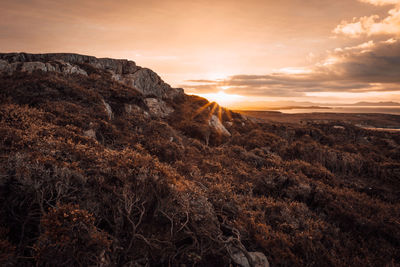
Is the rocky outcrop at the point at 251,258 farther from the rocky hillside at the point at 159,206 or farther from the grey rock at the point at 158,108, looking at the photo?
the grey rock at the point at 158,108

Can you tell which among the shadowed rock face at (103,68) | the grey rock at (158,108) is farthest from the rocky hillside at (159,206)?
the grey rock at (158,108)

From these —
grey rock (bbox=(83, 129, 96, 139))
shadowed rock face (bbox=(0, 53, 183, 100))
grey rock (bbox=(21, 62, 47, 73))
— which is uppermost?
shadowed rock face (bbox=(0, 53, 183, 100))

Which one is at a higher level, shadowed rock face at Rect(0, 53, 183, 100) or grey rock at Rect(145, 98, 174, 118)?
shadowed rock face at Rect(0, 53, 183, 100)

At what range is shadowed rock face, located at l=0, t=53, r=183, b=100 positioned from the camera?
645 inches

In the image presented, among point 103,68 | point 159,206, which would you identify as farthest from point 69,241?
point 103,68

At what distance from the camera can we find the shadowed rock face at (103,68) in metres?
16.4

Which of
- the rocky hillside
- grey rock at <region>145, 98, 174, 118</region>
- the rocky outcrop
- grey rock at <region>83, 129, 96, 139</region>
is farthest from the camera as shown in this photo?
grey rock at <region>145, 98, 174, 118</region>

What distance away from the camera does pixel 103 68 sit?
24672 mm

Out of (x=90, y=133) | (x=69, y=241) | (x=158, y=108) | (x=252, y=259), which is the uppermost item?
(x=158, y=108)

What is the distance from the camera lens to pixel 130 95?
1636 cm

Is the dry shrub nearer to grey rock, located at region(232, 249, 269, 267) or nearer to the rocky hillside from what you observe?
the rocky hillside

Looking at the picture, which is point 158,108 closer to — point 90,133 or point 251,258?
point 90,133

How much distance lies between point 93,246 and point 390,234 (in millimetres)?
8253

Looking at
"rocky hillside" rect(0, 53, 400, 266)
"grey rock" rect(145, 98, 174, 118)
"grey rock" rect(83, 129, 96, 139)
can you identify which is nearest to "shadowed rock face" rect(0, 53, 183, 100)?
"grey rock" rect(145, 98, 174, 118)
